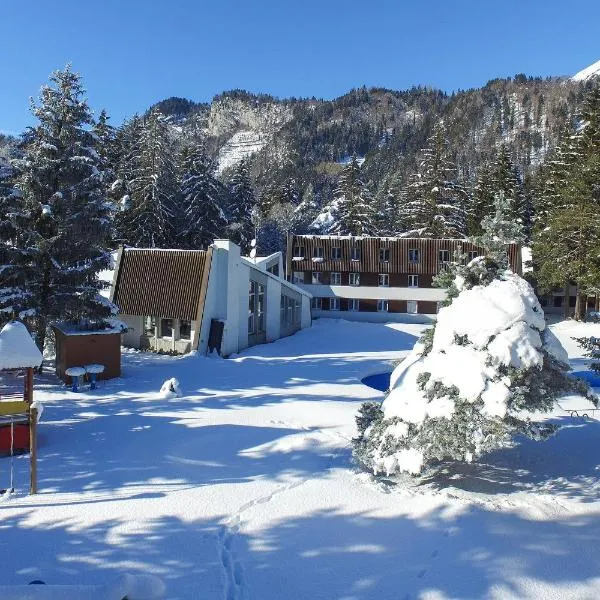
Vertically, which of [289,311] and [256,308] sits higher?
[256,308]

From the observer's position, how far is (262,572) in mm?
6059

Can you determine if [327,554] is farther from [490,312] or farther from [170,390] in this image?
[170,390]

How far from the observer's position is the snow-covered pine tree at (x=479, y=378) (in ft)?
23.9

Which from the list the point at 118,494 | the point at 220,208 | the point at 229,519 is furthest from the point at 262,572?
the point at 220,208

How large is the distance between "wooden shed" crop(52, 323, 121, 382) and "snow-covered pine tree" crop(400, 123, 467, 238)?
34176 millimetres

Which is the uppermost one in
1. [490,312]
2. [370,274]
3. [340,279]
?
[370,274]

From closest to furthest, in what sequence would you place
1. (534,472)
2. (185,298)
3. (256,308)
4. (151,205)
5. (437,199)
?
(534,472), (185,298), (256,308), (151,205), (437,199)

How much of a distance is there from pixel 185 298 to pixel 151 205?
1939 centimetres

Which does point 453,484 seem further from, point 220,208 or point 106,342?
point 220,208

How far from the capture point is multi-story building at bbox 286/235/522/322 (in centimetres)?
3831

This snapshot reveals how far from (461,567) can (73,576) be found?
466cm

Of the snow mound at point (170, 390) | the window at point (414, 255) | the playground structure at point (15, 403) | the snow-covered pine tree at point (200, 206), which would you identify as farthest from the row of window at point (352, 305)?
the playground structure at point (15, 403)

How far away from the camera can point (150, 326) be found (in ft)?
76.1

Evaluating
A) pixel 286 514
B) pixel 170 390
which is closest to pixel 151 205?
pixel 170 390
